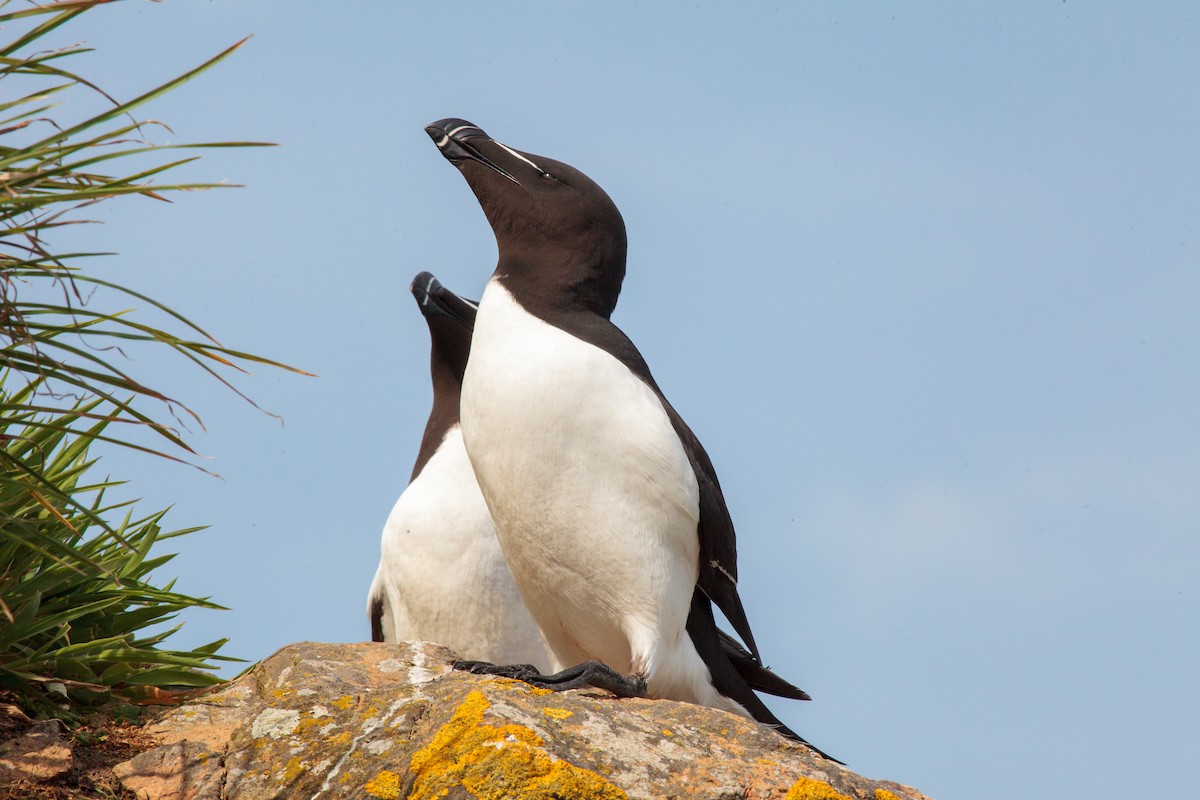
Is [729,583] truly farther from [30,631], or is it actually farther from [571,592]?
[30,631]

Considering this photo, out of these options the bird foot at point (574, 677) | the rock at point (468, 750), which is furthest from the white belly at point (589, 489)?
the rock at point (468, 750)

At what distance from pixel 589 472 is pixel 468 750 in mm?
1425

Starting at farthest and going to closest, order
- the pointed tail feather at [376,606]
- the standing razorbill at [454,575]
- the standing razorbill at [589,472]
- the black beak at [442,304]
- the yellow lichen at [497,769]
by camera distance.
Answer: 1. the black beak at [442,304]
2. the pointed tail feather at [376,606]
3. the standing razorbill at [454,575]
4. the standing razorbill at [589,472]
5. the yellow lichen at [497,769]

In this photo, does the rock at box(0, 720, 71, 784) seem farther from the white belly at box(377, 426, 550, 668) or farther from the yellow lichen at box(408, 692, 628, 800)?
the white belly at box(377, 426, 550, 668)

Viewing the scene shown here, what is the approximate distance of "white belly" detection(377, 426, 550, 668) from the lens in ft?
22.6

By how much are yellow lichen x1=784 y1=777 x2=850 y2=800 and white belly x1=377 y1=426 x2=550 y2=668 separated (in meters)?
2.84

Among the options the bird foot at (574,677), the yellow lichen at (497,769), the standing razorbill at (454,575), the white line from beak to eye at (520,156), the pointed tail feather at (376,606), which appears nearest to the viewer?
the yellow lichen at (497,769)

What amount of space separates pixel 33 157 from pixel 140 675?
1828mm

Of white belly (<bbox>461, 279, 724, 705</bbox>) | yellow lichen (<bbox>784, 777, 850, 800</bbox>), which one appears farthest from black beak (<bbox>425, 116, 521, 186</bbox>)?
yellow lichen (<bbox>784, 777, 850, 800</bbox>)

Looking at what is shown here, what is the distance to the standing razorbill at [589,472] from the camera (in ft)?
17.1

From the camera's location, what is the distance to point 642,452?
207 inches

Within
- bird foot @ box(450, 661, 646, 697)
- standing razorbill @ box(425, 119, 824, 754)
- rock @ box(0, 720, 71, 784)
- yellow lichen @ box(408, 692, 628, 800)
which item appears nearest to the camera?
yellow lichen @ box(408, 692, 628, 800)

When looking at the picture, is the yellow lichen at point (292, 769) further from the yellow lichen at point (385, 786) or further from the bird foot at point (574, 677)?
the bird foot at point (574, 677)

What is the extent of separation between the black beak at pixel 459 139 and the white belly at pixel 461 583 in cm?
180
